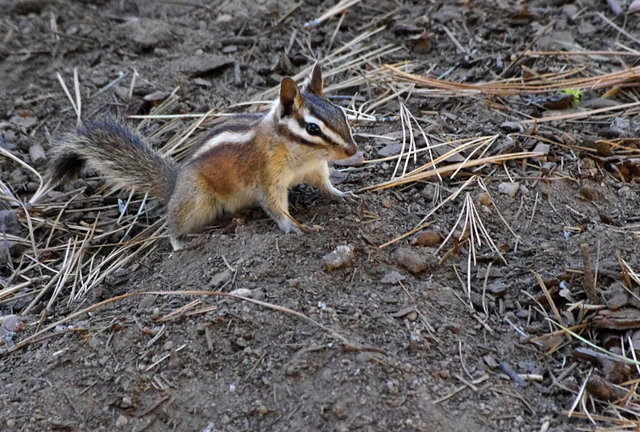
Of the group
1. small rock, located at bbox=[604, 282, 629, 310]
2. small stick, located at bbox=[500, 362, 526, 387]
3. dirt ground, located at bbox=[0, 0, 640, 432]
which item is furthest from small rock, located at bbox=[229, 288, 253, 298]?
small rock, located at bbox=[604, 282, 629, 310]

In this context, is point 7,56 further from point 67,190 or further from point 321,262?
point 321,262

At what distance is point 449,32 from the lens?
6207 mm

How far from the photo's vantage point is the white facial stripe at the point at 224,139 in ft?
15.5

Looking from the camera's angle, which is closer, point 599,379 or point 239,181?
point 599,379

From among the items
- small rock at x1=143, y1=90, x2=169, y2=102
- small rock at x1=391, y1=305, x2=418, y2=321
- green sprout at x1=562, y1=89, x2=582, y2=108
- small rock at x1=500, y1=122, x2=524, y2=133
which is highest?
small rock at x1=143, y1=90, x2=169, y2=102

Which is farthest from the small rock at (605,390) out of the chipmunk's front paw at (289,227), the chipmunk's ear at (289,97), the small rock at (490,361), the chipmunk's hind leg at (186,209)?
the chipmunk's hind leg at (186,209)

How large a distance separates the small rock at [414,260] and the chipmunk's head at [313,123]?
621 mm

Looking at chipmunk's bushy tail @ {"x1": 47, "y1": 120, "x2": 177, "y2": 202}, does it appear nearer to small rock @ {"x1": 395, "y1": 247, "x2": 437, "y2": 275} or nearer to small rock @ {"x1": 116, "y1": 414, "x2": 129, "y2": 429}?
small rock @ {"x1": 395, "y1": 247, "x2": 437, "y2": 275}

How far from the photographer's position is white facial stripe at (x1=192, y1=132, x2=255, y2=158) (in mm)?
4719

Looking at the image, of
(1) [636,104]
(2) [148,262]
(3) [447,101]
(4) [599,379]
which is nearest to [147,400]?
(2) [148,262]

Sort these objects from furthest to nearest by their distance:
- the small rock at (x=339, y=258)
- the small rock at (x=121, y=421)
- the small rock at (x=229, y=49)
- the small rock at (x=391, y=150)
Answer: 1. the small rock at (x=229, y=49)
2. the small rock at (x=391, y=150)
3. the small rock at (x=339, y=258)
4. the small rock at (x=121, y=421)

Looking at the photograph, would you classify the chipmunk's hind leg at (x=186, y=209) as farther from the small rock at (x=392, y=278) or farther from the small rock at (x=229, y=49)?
the small rock at (x=229, y=49)

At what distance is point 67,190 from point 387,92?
2.32 m

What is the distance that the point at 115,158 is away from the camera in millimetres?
5129
